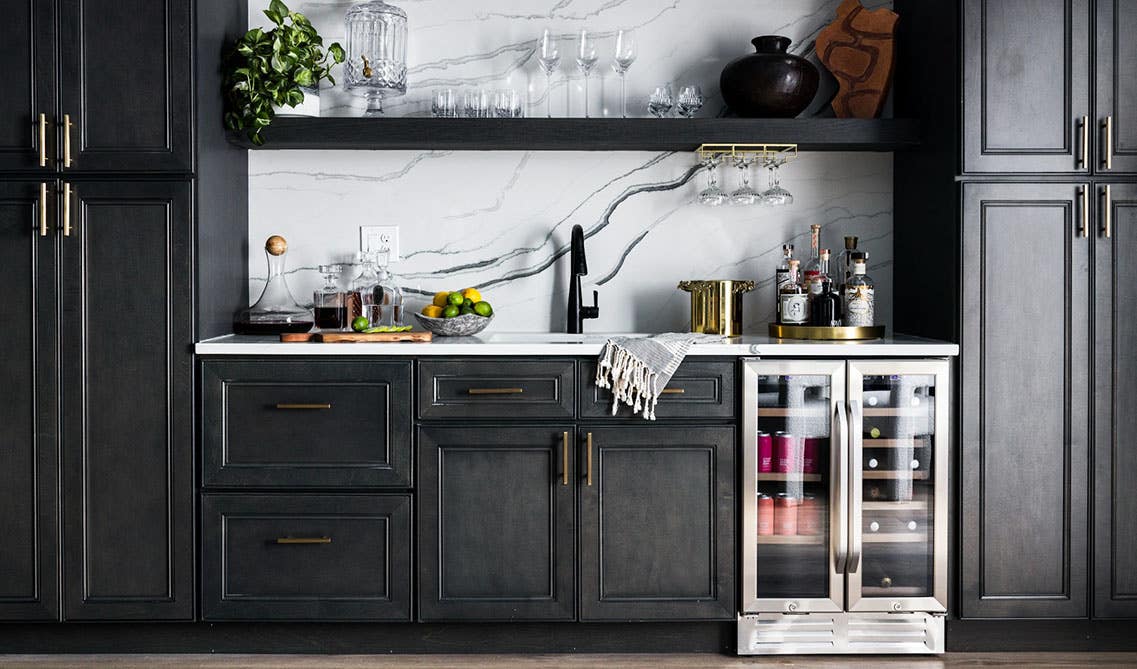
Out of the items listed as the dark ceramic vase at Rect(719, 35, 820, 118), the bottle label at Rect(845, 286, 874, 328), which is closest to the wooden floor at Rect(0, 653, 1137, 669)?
the bottle label at Rect(845, 286, 874, 328)

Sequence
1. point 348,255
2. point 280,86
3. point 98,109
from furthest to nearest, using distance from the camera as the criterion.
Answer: point 348,255 < point 280,86 < point 98,109

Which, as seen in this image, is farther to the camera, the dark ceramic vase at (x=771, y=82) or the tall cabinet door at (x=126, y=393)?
the dark ceramic vase at (x=771, y=82)

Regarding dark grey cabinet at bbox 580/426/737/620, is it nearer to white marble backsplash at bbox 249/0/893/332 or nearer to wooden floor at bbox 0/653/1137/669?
wooden floor at bbox 0/653/1137/669

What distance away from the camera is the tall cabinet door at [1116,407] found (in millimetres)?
2570

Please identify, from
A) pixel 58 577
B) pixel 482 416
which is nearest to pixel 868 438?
pixel 482 416

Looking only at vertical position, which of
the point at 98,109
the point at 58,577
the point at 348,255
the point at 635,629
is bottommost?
the point at 635,629

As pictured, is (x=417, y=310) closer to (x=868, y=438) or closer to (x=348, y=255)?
(x=348, y=255)

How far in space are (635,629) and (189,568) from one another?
125cm

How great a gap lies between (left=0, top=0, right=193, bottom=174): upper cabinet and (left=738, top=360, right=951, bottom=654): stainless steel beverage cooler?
5.72 feet

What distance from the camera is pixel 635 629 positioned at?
2.64m

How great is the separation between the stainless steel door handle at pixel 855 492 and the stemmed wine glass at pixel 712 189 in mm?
783

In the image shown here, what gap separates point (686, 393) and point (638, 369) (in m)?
0.16

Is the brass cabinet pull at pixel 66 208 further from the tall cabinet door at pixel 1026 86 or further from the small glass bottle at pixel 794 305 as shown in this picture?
the tall cabinet door at pixel 1026 86

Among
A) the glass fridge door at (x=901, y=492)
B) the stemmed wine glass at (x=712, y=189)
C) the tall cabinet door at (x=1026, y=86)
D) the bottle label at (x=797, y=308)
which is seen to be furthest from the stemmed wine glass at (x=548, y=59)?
the glass fridge door at (x=901, y=492)
